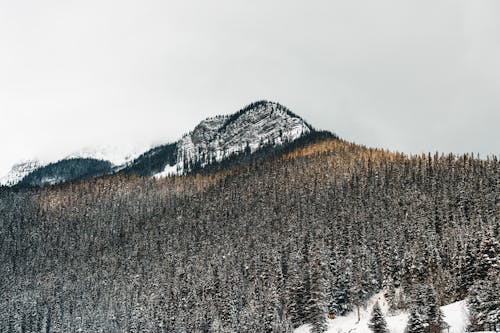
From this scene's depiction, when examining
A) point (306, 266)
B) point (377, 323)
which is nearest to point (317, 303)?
point (306, 266)

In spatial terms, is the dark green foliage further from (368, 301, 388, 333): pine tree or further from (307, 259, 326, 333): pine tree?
(307, 259, 326, 333): pine tree

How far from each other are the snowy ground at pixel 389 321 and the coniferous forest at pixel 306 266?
2172mm

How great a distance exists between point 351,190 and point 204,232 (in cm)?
5439

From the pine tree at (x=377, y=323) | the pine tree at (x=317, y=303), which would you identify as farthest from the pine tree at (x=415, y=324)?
the pine tree at (x=317, y=303)

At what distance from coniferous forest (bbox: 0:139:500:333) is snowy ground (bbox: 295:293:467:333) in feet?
7.13

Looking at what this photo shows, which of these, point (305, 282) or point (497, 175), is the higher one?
point (497, 175)

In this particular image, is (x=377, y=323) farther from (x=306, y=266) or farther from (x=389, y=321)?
(x=306, y=266)

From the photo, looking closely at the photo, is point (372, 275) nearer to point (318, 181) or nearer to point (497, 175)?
Answer: point (497, 175)

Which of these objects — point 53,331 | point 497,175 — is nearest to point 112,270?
point 53,331

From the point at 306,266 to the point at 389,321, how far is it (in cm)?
3748

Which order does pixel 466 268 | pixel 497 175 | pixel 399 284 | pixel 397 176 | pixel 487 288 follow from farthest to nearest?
pixel 397 176, pixel 497 175, pixel 399 284, pixel 466 268, pixel 487 288

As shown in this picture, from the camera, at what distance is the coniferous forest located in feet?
316

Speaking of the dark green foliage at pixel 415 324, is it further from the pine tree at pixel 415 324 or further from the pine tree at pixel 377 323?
the pine tree at pixel 377 323

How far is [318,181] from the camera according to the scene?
197 m
